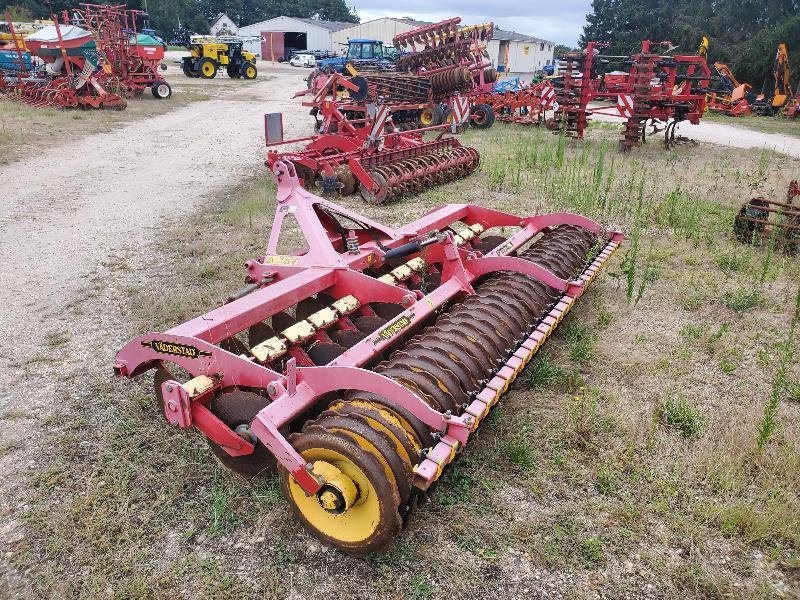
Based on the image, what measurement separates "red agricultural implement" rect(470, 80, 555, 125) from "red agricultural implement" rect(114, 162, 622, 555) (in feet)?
42.4

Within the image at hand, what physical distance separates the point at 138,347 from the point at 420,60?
14112 mm

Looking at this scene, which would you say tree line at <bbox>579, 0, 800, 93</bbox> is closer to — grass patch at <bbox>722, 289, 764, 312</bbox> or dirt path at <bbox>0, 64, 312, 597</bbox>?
dirt path at <bbox>0, 64, 312, 597</bbox>

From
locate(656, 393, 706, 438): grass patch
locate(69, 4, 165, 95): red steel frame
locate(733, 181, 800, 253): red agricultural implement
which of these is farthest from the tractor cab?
locate(656, 393, 706, 438): grass patch

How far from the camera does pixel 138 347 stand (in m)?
2.96

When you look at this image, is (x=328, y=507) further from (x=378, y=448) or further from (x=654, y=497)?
(x=654, y=497)

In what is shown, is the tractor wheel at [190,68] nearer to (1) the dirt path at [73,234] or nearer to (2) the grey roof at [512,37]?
(1) the dirt path at [73,234]

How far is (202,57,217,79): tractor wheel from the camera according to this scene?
29.3 m

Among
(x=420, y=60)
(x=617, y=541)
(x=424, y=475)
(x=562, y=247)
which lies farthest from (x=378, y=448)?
(x=420, y=60)

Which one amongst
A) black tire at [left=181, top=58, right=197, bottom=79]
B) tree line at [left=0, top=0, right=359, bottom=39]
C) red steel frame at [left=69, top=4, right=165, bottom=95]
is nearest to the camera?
red steel frame at [left=69, top=4, right=165, bottom=95]

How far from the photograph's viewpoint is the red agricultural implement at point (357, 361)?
7.69ft

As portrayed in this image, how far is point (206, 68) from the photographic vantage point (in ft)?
96.5

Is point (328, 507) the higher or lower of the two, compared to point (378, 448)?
lower

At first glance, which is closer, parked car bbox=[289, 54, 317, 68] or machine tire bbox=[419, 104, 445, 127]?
machine tire bbox=[419, 104, 445, 127]

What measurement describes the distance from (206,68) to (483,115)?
19.5m
